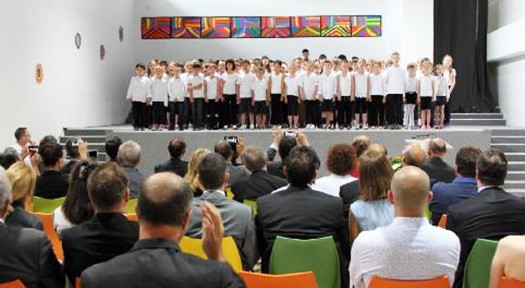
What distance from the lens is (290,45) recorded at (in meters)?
17.6

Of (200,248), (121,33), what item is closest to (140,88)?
(121,33)

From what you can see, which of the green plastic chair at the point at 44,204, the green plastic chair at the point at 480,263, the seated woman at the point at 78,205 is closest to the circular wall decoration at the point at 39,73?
the green plastic chair at the point at 44,204

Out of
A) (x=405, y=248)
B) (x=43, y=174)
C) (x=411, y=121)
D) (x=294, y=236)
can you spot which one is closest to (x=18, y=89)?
(x=43, y=174)

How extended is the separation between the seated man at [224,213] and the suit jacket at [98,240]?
0.82 m

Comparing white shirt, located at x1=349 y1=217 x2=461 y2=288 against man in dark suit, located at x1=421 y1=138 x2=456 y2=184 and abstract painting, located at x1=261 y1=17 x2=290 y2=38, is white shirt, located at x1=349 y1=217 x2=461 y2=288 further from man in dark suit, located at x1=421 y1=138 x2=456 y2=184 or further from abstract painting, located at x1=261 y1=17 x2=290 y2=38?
abstract painting, located at x1=261 y1=17 x2=290 y2=38

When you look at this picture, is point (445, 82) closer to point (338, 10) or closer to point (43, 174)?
point (338, 10)

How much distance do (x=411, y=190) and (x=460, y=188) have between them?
2088 mm

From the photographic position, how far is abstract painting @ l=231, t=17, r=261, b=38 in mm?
17656

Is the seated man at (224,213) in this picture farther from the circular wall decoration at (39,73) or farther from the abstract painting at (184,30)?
the abstract painting at (184,30)

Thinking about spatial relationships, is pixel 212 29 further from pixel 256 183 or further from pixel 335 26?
pixel 256 183

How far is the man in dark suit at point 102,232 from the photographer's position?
2.95 meters

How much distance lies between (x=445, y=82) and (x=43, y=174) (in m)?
8.70

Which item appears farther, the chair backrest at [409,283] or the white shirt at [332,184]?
the white shirt at [332,184]

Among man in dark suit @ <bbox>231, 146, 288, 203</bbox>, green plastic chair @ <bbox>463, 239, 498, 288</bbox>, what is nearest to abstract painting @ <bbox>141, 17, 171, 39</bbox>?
man in dark suit @ <bbox>231, 146, 288, 203</bbox>
